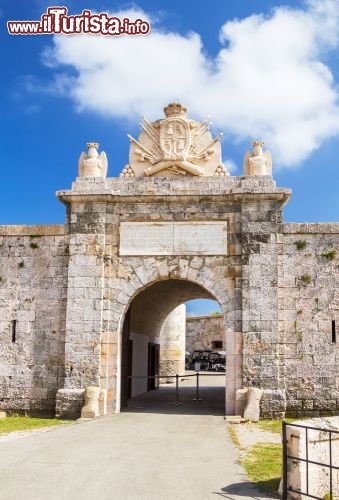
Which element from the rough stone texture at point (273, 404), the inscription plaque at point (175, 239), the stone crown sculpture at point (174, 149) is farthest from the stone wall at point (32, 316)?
the rough stone texture at point (273, 404)

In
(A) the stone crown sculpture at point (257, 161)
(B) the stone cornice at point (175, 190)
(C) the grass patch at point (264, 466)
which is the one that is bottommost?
(C) the grass patch at point (264, 466)

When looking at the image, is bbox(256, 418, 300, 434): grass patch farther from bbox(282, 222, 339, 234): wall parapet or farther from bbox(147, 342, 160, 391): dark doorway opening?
bbox(147, 342, 160, 391): dark doorway opening

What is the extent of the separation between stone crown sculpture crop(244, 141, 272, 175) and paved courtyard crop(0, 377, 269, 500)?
17.9 feet

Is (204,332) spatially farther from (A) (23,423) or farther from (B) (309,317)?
(A) (23,423)

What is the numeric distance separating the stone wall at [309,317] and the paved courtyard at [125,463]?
1.98 meters

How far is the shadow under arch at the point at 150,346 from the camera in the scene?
14086mm

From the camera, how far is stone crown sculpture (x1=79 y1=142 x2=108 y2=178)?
44.2 ft

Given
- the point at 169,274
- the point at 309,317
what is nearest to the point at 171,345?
the point at 169,274

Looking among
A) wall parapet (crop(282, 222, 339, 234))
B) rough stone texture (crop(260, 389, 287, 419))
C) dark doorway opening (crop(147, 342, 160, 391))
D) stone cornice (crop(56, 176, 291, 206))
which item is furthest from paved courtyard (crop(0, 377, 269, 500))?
dark doorway opening (crop(147, 342, 160, 391))

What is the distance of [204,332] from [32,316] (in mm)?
21763

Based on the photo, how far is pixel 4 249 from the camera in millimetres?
13508

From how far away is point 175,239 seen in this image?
1286 centimetres

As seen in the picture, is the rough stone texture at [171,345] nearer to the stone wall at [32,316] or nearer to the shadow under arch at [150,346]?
the shadow under arch at [150,346]

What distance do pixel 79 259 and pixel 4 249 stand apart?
1903mm
